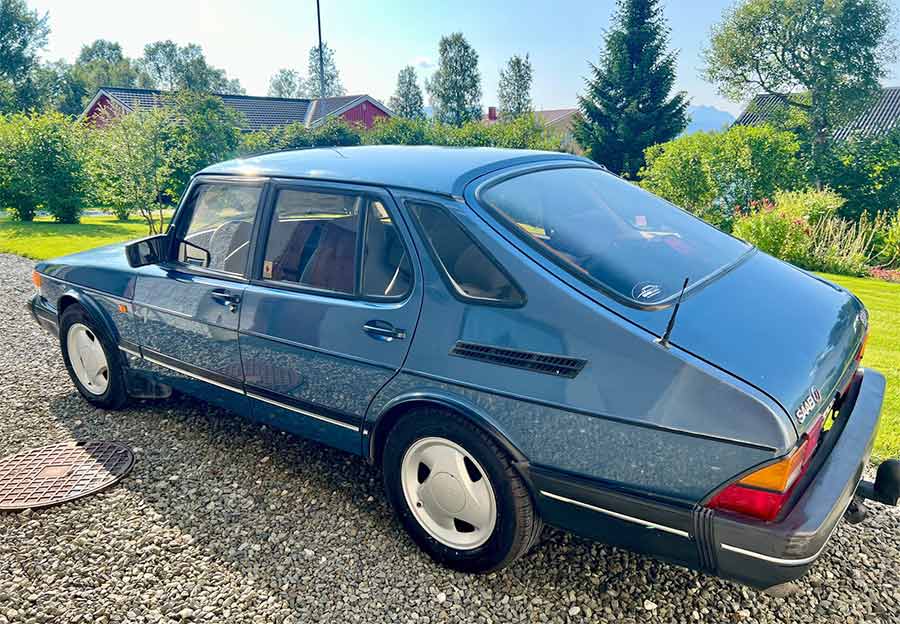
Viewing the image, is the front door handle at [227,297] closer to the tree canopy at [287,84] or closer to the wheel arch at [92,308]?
the wheel arch at [92,308]

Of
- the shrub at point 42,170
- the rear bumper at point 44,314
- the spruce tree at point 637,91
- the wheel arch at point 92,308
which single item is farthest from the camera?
the spruce tree at point 637,91

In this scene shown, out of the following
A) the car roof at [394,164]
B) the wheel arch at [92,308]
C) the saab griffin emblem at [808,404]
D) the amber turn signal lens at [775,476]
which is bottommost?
the wheel arch at [92,308]

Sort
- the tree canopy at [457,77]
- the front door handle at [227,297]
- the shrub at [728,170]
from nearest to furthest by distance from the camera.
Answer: the front door handle at [227,297] < the shrub at [728,170] < the tree canopy at [457,77]

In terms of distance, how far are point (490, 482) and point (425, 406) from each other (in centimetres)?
40

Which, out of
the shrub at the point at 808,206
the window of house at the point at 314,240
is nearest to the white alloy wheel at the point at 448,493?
the window of house at the point at 314,240

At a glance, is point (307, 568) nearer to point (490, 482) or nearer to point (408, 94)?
point (490, 482)

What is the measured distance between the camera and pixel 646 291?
7.50 ft

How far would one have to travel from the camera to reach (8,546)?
292cm

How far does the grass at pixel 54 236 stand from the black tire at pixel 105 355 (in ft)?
26.2

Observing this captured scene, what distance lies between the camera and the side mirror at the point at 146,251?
3.68m

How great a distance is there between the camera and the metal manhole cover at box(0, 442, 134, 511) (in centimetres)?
330

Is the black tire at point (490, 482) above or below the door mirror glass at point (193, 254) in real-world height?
below

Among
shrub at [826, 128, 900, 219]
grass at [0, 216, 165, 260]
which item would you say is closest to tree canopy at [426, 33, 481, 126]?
shrub at [826, 128, 900, 219]

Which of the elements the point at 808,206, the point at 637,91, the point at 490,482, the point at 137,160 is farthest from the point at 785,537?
the point at 637,91
